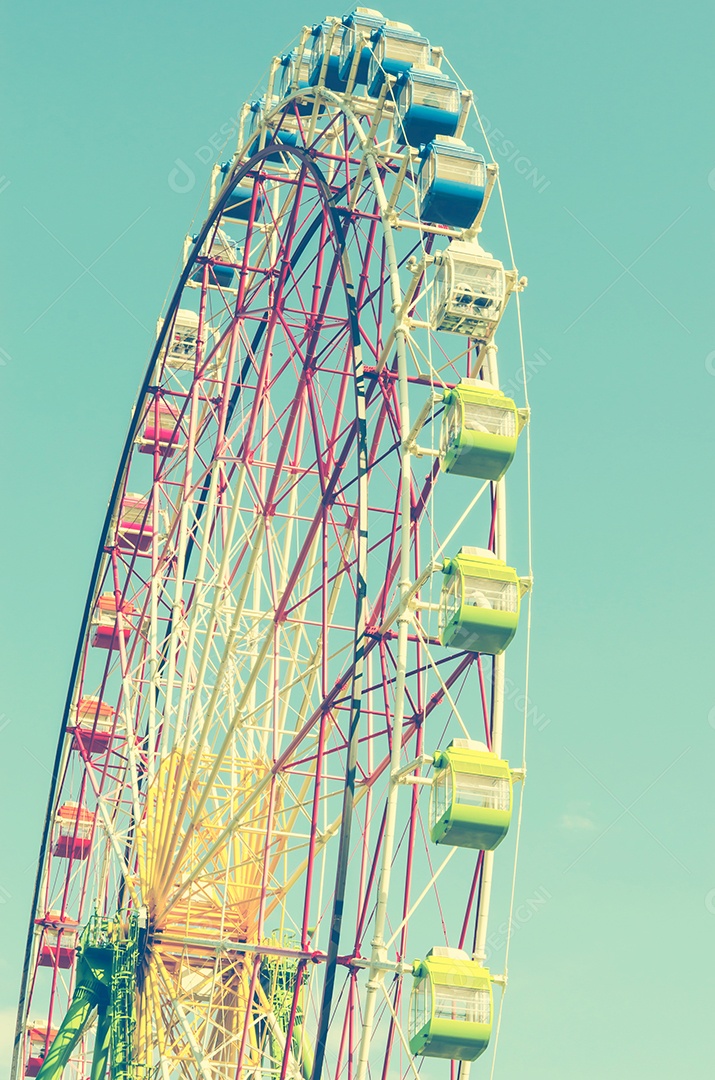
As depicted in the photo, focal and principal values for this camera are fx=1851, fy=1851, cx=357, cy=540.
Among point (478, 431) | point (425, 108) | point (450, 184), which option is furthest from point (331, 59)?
point (478, 431)

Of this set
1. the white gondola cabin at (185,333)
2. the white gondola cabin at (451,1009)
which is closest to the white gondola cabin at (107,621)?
the white gondola cabin at (185,333)

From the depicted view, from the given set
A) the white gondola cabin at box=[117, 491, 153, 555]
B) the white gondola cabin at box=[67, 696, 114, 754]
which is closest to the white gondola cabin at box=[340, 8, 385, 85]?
the white gondola cabin at box=[117, 491, 153, 555]

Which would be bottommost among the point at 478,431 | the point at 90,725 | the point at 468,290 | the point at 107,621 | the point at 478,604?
the point at 478,604

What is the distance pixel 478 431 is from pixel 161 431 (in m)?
19.4

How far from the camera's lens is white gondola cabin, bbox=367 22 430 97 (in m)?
29.3

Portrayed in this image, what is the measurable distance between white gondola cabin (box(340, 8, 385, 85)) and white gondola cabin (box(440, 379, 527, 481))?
7386 mm

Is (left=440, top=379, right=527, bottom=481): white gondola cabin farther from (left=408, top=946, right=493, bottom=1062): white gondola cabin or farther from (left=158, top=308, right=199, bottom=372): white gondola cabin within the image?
(left=158, top=308, right=199, bottom=372): white gondola cabin

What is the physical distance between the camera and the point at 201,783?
33.6 m

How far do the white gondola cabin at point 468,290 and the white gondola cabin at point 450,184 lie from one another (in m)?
0.68

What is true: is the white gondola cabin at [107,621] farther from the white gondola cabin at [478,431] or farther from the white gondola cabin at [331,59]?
the white gondola cabin at [478,431]

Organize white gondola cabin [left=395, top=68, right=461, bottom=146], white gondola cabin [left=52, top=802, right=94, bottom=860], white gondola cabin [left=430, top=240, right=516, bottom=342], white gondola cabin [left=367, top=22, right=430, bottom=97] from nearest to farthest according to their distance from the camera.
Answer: white gondola cabin [left=430, top=240, right=516, bottom=342] → white gondola cabin [left=395, top=68, right=461, bottom=146] → white gondola cabin [left=367, top=22, right=430, bottom=97] → white gondola cabin [left=52, top=802, right=94, bottom=860]

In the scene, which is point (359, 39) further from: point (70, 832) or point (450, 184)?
point (70, 832)

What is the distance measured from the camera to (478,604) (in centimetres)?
2428

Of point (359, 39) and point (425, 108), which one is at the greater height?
point (359, 39)
